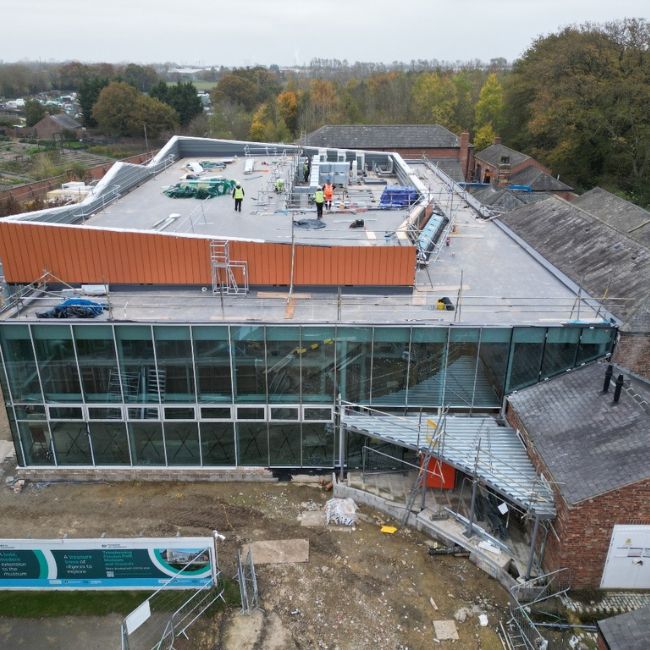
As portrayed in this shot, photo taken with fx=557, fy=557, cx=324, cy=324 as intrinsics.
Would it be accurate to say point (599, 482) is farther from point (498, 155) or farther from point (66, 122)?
point (66, 122)

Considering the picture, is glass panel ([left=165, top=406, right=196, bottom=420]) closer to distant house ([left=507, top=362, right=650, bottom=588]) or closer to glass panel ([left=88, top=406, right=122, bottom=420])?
glass panel ([left=88, top=406, right=122, bottom=420])

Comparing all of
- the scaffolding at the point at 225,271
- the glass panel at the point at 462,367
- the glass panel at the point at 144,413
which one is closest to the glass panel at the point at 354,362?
the glass panel at the point at 462,367

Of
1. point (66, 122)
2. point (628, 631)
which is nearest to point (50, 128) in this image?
point (66, 122)

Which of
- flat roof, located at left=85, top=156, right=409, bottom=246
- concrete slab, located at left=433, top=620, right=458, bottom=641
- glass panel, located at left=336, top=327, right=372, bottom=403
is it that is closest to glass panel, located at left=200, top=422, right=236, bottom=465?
glass panel, located at left=336, top=327, right=372, bottom=403

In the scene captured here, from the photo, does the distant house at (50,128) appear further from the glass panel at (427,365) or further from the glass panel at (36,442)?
the glass panel at (427,365)

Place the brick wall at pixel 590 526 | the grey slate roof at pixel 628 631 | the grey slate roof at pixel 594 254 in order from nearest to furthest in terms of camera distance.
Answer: the grey slate roof at pixel 628 631 < the brick wall at pixel 590 526 < the grey slate roof at pixel 594 254
